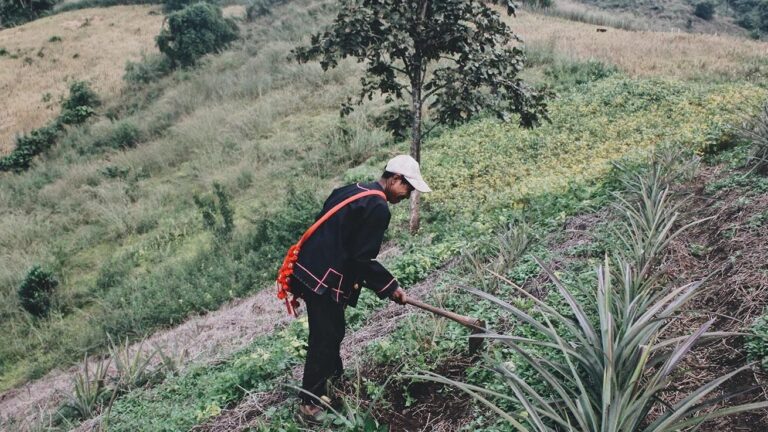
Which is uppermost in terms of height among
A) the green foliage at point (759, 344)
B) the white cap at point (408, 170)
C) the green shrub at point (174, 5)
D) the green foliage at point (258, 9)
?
the green shrub at point (174, 5)

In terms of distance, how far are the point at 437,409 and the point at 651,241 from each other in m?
1.97

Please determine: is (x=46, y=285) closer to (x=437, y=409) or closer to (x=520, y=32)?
(x=437, y=409)

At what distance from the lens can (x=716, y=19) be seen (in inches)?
1593

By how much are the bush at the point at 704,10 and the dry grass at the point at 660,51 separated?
26712 mm

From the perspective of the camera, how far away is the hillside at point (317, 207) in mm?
3461

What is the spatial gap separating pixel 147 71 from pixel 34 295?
60.6 ft

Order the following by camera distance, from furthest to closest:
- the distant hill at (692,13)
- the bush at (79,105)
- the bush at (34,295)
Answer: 1. the distant hill at (692,13)
2. the bush at (79,105)
3. the bush at (34,295)

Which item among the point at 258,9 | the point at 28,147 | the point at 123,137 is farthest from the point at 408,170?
the point at 258,9

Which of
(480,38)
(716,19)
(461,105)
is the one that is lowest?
(716,19)

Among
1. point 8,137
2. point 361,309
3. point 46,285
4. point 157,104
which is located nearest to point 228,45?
point 157,104

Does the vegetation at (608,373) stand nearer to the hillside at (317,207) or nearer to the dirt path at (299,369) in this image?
the hillside at (317,207)

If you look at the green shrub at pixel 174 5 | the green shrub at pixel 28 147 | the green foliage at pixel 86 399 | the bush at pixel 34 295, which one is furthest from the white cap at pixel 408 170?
the green shrub at pixel 174 5

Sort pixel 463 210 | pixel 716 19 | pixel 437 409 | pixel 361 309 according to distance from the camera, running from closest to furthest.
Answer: pixel 437 409 → pixel 361 309 → pixel 463 210 → pixel 716 19

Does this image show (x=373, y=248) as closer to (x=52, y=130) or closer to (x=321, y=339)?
(x=321, y=339)
